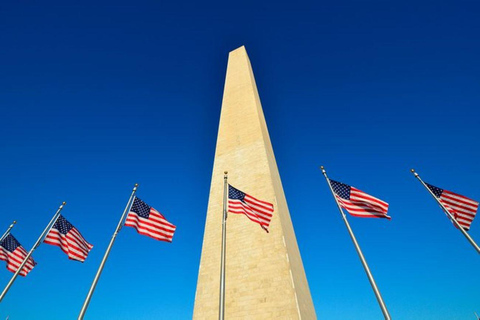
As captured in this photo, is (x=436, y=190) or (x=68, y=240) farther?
(x=436, y=190)

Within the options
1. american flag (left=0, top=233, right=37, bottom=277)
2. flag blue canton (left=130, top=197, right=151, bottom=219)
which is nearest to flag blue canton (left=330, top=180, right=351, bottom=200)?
flag blue canton (left=130, top=197, right=151, bottom=219)

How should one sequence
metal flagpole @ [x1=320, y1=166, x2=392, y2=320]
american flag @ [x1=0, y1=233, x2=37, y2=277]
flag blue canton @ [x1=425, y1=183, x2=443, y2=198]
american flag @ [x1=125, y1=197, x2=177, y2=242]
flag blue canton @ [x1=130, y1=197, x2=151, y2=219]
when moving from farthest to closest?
american flag @ [x1=0, y1=233, x2=37, y2=277], flag blue canton @ [x1=425, y1=183, x2=443, y2=198], flag blue canton @ [x1=130, y1=197, x2=151, y2=219], american flag @ [x1=125, y1=197, x2=177, y2=242], metal flagpole @ [x1=320, y1=166, x2=392, y2=320]

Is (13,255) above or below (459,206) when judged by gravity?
below

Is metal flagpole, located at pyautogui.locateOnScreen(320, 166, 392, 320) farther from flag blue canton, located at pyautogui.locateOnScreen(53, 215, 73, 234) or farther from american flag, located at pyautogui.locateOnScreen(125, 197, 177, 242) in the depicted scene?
flag blue canton, located at pyautogui.locateOnScreen(53, 215, 73, 234)

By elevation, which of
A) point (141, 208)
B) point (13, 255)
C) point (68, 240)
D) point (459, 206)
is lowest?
point (68, 240)

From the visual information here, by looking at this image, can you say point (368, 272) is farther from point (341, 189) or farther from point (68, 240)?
point (68, 240)

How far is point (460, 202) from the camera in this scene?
9.64 m

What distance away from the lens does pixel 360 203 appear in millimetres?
8820

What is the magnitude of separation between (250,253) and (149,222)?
560cm

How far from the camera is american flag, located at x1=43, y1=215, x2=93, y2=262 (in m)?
9.33

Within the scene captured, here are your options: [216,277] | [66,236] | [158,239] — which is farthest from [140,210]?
[216,277]

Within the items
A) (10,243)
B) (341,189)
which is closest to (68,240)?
(10,243)

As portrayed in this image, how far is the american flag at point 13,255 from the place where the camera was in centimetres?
1055

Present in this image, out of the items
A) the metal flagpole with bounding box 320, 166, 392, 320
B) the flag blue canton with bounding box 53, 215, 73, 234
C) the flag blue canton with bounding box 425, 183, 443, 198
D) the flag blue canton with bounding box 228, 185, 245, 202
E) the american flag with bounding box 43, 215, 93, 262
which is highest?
the flag blue canton with bounding box 425, 183, 443, 198
